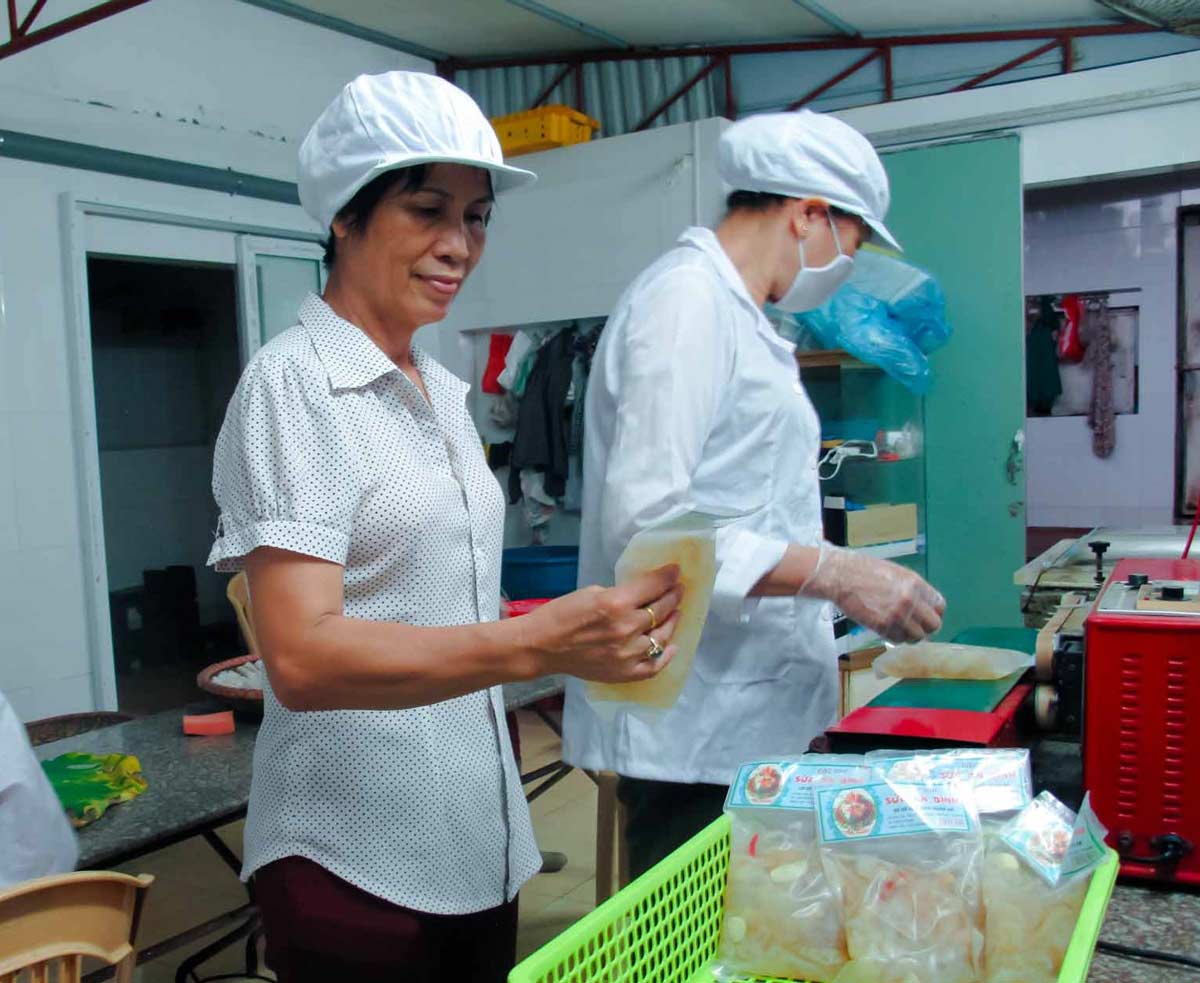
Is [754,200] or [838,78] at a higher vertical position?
[838,78]

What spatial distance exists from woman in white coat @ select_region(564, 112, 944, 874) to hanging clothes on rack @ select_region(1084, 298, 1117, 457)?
5.52 metres

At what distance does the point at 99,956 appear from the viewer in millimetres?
1423

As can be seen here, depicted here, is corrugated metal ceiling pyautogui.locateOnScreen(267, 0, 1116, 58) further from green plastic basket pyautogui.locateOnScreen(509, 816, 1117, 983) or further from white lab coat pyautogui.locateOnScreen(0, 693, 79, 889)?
green plastic basket pyautogui.locateOnScreen(509, 816, 1117, 983)

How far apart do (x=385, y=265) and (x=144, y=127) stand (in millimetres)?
3536

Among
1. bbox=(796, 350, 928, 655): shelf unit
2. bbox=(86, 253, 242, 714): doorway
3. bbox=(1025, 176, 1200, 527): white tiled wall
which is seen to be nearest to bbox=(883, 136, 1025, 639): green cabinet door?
bbox=(796, 350, 928, 655): shelf unit

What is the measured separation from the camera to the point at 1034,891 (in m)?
0.82

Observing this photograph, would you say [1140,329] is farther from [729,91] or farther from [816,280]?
[816,280]

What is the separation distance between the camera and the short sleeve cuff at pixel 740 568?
134cm

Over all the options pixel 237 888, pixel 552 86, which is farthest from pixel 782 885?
pixel 552 86

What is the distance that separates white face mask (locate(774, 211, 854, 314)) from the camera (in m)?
1.60

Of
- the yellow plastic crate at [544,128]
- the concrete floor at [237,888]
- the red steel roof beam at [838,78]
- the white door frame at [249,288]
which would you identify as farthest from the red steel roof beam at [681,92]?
the concrete floor at [237,888]

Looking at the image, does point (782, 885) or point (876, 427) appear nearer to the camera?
point (782, 885)

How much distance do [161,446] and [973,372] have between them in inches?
202

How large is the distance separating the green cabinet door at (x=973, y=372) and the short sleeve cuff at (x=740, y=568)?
11.0 ft
